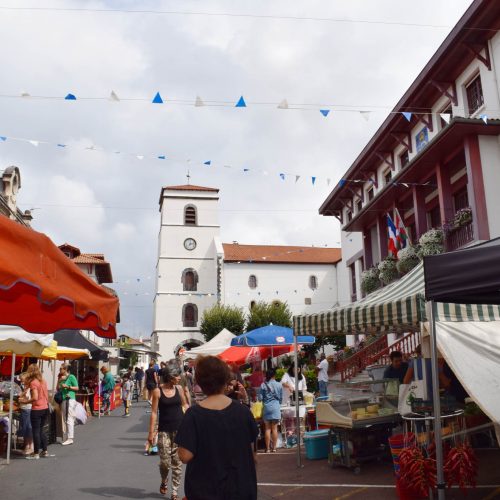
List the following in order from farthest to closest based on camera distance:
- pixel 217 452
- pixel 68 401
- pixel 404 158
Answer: pixel 404 158 → pixel 68 401 → pixel 217 452

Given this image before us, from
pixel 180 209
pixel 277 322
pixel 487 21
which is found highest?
pixel 180 209

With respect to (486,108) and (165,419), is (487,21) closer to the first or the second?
(486,108)

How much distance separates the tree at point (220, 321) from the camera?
4653 cm

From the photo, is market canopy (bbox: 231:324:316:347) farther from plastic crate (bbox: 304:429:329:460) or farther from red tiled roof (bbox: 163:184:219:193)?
red tiled roof (bbox: 163:184:219:193)

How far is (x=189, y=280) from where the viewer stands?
52.2m

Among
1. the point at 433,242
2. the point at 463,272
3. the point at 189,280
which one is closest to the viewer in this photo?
the point at 463,272

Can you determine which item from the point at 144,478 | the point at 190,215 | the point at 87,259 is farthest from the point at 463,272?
the point at 190,215

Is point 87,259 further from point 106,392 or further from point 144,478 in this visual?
point 144,478

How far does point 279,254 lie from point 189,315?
11397 millimetres

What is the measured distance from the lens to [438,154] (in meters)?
17.1

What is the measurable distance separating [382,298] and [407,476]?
111 inches

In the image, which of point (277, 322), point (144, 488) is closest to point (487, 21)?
point (144, 488)

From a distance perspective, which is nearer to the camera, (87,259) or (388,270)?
(388,270)

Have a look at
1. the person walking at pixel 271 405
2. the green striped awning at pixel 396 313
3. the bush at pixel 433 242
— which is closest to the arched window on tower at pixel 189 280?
the bush at pixel 433 242
